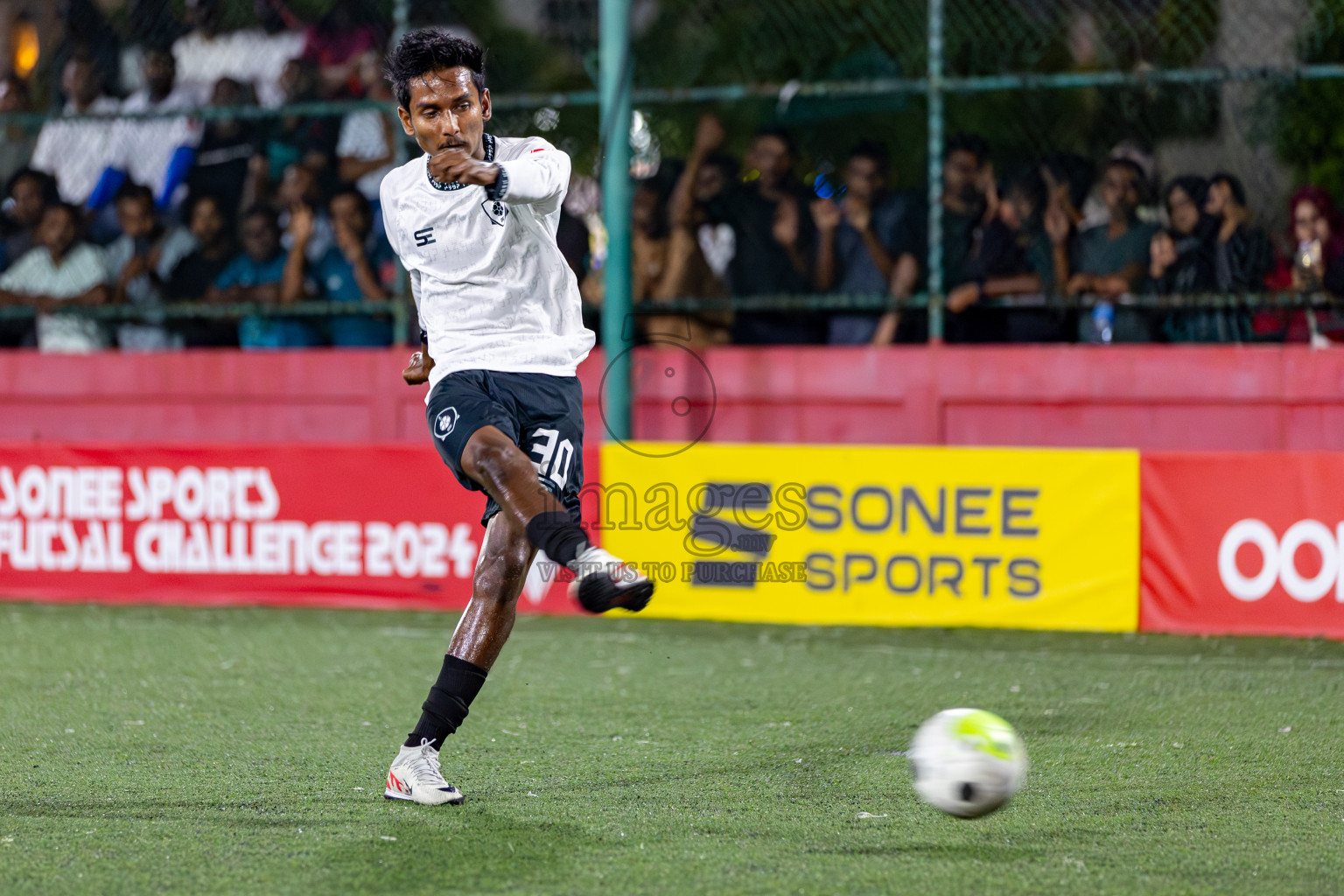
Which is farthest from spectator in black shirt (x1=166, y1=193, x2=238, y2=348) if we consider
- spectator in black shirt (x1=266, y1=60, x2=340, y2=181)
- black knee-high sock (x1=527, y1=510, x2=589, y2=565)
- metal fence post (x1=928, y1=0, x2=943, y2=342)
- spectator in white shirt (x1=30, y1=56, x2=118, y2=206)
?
black knee-high sock (x1=527, y1=510, x2=589, y2=565)

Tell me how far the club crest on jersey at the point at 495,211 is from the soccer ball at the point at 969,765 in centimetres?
180

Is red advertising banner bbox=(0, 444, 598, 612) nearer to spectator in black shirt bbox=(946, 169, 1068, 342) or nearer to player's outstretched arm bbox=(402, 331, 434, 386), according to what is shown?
spectator in black shirt bbox=(946, 169, 1068, 342)

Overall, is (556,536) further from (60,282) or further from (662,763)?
(60,282)

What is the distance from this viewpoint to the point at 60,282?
11.0 metres

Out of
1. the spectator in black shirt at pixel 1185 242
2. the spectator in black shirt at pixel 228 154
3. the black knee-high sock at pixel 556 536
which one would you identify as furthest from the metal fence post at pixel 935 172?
the black knee-high sock at pixel 556 536

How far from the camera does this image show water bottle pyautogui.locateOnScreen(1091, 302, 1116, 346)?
31.5 feet

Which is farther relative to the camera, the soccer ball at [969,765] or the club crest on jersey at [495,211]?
the club crest on jersey at [495,211]

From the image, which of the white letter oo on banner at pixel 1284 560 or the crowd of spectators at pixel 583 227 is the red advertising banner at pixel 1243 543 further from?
the crowd of spectators at pixel 583 227

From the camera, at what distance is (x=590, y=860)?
3936 millimetres

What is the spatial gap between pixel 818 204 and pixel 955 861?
649 centimetres

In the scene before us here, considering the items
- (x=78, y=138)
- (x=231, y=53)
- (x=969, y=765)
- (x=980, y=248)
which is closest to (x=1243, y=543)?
(x=980, y=248)

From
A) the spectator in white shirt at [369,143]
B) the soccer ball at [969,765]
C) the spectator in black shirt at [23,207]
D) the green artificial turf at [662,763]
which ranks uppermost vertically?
the spectator in white shirt at [369,143]

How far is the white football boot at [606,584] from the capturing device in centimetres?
384

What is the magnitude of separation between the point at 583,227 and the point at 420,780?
6.40 metres
